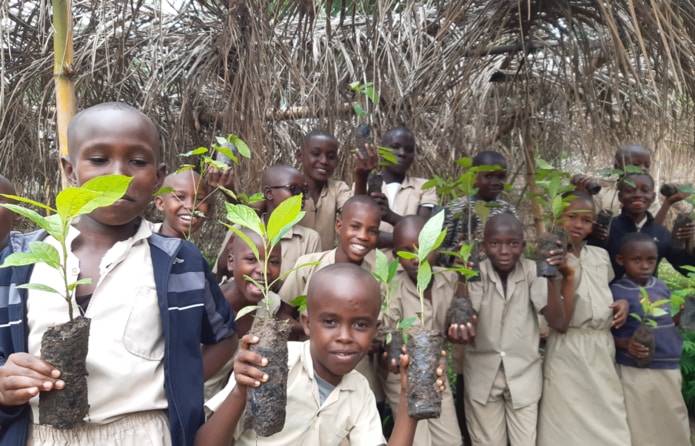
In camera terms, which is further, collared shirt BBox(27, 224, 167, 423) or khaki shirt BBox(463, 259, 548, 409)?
khaki shirt BBox(463, 259, 548, 409)

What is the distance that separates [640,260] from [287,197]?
1887 millimetres

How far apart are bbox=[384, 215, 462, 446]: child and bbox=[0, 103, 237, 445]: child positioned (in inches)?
46.9

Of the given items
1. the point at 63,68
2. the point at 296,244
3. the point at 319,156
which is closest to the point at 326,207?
the point at 319,156

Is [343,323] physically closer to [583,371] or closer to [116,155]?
[116,155]

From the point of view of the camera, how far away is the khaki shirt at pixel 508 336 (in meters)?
2.33

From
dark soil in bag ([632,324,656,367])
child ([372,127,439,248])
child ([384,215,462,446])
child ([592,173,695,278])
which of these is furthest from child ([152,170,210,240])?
child ([592,173,695,278])

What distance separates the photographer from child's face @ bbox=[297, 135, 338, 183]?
278 centimetres

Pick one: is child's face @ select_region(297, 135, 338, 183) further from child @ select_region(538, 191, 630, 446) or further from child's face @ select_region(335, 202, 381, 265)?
child @ select_region(538, 191, 630, 446)

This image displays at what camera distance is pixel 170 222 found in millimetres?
2191

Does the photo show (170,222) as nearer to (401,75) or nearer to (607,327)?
(401,75)

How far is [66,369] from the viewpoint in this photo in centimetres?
84

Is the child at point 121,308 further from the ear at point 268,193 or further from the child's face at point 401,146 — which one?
the child's face at point 401,146

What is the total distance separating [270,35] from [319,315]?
147cm

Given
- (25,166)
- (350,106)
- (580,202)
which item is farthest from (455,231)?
(25,166)
